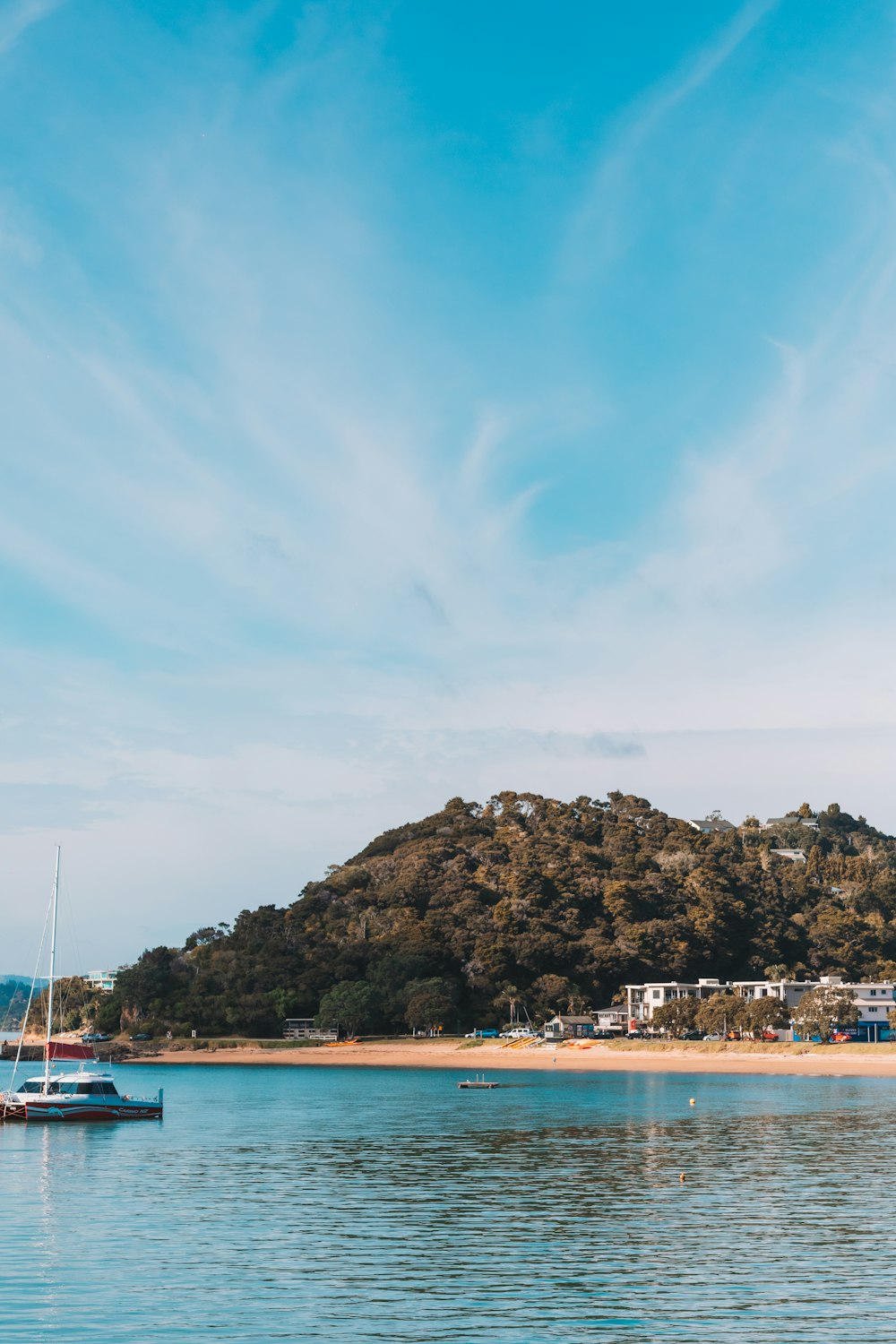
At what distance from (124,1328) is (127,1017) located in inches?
5832

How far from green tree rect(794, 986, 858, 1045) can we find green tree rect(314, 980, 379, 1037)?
50541 mm

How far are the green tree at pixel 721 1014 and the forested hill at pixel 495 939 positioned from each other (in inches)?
1124

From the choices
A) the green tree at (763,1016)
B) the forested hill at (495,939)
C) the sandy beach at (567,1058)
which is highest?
the forested hill at (495,939)

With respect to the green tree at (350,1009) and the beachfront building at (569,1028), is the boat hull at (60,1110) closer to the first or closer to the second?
the green tree at (350,1009)

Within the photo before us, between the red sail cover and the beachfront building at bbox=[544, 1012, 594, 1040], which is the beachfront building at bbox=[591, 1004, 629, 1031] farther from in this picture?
the red sail cover

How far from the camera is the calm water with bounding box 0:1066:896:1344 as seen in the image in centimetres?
2453

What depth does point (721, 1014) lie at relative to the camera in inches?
4926

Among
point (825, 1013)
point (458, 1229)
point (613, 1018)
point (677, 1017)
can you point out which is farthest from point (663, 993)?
point (458, 1229)

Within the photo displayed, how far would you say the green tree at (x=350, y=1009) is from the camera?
5787 inches

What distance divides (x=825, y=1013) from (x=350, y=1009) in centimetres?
5556

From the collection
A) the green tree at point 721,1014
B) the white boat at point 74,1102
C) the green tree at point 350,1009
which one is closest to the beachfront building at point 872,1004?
the green tree at point 721,1014

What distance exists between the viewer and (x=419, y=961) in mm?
152625

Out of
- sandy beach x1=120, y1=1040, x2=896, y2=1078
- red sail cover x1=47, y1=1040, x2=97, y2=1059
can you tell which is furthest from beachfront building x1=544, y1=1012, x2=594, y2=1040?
red sail cover x1=47, y1=1040, x2=97, y2=1059

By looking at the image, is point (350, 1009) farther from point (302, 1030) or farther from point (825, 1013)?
point (825, 1013)
